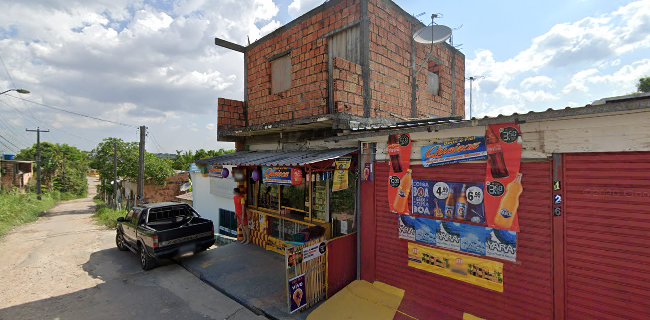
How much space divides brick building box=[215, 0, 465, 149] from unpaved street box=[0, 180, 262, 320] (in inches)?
196

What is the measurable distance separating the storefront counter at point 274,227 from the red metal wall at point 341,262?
2103 millimetres

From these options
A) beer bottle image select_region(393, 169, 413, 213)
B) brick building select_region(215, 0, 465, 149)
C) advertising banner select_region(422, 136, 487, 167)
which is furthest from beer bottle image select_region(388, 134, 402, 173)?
brick building select_region(215, 0, 465, 149)

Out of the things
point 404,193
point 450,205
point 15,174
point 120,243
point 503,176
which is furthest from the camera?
point 15,174

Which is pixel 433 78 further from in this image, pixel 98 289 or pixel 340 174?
pixel 98 289

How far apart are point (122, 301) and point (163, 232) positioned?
2.13 meters

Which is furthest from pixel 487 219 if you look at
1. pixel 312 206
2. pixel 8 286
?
pixel 8 286

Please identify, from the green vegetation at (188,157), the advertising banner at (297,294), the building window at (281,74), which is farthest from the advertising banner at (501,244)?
the green vegetation at (188,157)

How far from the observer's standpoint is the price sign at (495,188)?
16.4 ft

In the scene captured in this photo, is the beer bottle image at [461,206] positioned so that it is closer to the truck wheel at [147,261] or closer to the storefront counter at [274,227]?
the storefront counter at [274,227]

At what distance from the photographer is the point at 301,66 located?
8727 millimetres

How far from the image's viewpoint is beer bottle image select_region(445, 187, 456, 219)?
5.62 meters

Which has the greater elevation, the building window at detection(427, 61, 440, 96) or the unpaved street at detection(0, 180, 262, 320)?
the building window at detection(427, 61, 440, 96)

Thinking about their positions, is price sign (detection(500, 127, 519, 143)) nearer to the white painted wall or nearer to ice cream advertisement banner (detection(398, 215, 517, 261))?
ice cream advertisement banner (detection(398, 215, 517, 261))

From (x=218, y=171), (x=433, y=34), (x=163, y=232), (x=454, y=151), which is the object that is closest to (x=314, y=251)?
(x=454, y=151)
